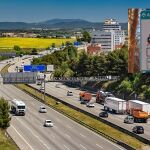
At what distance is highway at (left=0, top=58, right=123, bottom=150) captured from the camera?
64.4 metres

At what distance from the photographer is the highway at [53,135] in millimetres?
64438

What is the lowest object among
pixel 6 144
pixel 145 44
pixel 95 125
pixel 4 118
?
pixel 95 125

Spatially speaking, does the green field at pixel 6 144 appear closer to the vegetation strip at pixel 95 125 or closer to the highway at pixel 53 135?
the highway at pixel 53 135

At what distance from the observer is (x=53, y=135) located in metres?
72.9

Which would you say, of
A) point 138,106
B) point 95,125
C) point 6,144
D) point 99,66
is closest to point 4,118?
point 6,144

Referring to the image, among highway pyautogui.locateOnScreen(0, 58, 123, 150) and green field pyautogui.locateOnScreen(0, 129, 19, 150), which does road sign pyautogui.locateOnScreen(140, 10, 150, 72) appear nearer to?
highway pyautogui.locateOnScreen(0, 58, 123, 150)

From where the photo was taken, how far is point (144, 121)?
84.4m

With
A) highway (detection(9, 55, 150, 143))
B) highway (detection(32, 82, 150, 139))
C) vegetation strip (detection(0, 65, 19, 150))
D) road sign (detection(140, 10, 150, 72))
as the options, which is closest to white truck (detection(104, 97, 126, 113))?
highway (detection(32, 82, 150, 139))

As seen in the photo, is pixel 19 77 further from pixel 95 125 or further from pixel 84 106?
pixel 95 125

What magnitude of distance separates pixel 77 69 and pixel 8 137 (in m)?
95.5

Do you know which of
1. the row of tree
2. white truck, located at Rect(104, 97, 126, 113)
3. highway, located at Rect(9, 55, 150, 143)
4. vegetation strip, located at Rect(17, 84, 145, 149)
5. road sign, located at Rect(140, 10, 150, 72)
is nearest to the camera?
vegetation strip, located at Rect(17, 84, 145, 149)

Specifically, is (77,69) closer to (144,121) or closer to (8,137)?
(144,121)

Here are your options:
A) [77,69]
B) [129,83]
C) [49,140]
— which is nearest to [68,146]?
[49,140]

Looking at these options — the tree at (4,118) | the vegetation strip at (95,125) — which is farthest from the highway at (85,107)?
the tree at (4,118)
